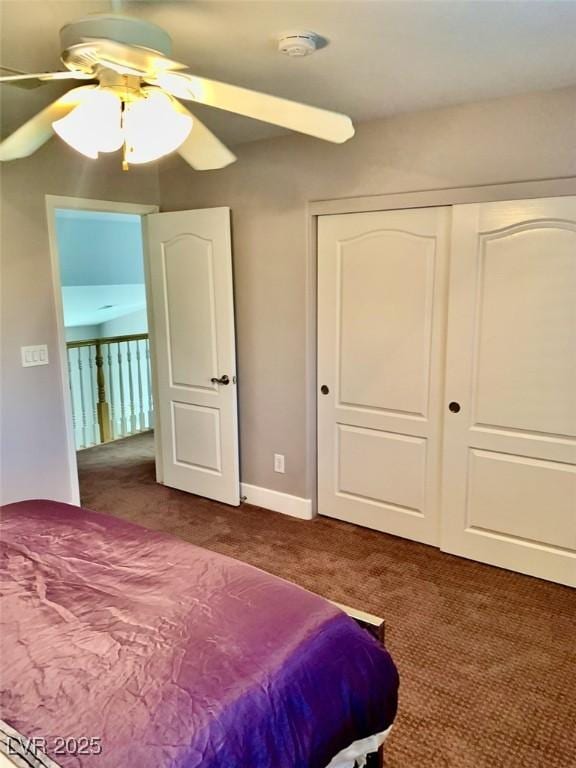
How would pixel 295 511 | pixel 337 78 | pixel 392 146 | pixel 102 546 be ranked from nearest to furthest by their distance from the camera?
pixel 102 546, pixel 337 78, pixel 392 146, pixel 295 511

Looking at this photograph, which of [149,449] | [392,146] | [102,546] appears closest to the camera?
[102,546]

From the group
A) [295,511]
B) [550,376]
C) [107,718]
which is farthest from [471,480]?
[107,718]

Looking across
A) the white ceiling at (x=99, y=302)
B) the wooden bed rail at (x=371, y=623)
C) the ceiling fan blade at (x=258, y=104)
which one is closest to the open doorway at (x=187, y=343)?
the white ceiling at (x=99, y=302)

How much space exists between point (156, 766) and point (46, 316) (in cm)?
281

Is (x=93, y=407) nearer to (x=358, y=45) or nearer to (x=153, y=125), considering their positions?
(x=153, y=125)

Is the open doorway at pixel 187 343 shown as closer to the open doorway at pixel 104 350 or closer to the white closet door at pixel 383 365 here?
the open doorway at pixel 104 350

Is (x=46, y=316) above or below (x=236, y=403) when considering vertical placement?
above

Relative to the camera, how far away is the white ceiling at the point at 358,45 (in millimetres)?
1730

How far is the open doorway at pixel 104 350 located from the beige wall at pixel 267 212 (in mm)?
1182

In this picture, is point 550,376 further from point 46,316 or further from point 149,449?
point 149,449

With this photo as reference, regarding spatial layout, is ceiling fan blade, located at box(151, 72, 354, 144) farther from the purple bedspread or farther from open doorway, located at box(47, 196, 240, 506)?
open doorway, located at box(47, 196, 240, 506)

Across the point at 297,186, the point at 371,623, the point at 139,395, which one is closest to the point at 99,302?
the point at 139,395

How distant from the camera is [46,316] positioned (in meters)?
3.34

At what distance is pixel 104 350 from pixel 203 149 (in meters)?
3.66
